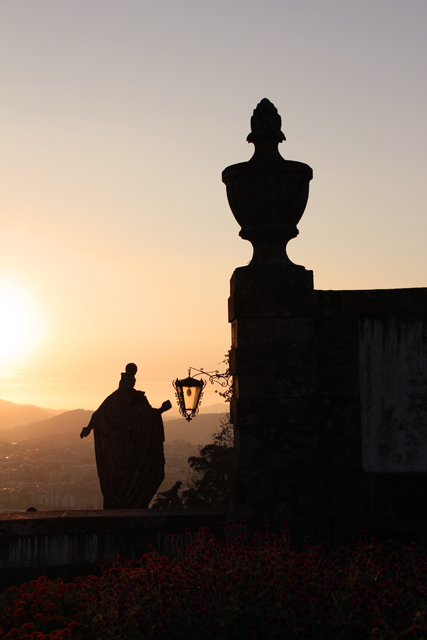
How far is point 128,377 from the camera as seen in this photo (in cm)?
699

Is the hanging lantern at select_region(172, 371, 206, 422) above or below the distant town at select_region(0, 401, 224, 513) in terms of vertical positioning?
above

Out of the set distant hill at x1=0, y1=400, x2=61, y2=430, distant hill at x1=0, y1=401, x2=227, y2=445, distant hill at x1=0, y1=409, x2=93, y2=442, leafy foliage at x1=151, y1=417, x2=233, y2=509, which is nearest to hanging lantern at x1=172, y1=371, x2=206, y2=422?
leafy foliage at x1=151, y1=417, x2=233, y2=509

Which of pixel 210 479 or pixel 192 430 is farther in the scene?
pixel 192 430

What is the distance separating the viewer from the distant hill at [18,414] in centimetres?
14260

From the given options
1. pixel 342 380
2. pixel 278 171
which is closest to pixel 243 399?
pixel 342 380

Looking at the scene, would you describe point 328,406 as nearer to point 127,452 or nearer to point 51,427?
point 127,452

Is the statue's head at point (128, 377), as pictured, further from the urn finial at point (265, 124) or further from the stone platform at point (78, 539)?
the urn finial at point (265, 124)

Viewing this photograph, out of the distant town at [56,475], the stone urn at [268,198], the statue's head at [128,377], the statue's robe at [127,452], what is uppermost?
the stone urn at [268,198]

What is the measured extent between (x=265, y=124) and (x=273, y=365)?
219 centimetres

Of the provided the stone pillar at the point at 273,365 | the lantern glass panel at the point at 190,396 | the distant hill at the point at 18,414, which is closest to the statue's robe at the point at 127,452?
the stone pillar at the point at 273,365

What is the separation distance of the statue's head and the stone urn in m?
1.92

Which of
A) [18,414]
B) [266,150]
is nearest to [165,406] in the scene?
[266,150]

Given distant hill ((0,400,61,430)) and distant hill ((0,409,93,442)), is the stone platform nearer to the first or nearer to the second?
distant hill ((0,409,93,442))

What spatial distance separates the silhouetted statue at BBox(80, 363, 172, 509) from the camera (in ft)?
21.5
